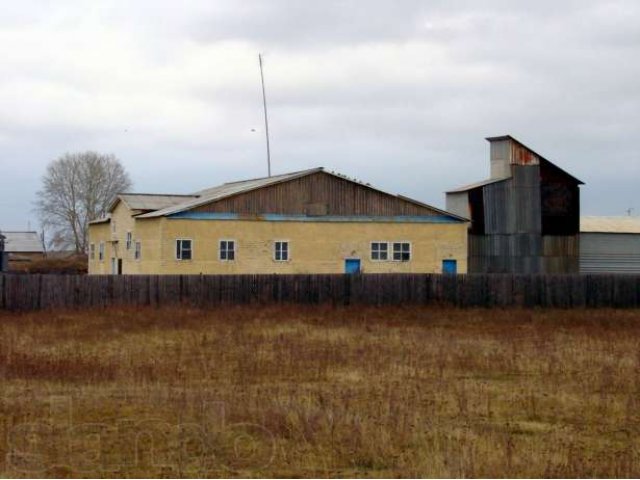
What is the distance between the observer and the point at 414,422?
12.8 metres

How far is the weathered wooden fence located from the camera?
3195 cm

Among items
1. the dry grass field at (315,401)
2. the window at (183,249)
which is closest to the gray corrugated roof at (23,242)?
the window at (183,249)

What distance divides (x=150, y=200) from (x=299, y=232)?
9.45 m

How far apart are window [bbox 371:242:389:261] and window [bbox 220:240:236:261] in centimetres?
614

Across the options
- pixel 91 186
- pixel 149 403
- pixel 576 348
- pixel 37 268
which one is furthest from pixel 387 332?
pixel 91 186

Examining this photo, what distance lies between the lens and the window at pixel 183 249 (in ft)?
125

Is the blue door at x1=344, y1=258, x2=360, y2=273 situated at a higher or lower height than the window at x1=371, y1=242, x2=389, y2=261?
lower

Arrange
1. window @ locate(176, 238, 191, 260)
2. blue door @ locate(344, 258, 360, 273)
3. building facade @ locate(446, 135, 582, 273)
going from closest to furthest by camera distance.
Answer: window @ locate(176, 238, 191, 260)
blue door @ locate(344, 258, 360, 273)
building facade @ locate(446, 135, 582, 273)

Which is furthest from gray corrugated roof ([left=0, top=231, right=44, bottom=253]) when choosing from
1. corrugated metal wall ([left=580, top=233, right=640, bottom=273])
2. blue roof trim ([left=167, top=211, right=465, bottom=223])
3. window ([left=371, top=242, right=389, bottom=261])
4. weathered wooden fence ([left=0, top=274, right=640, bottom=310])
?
weathered wooden fence ([left=0, top=274, right=640, bottom=310])

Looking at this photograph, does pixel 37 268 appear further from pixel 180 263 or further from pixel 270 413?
pixel 270 413

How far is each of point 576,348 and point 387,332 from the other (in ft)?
18.1

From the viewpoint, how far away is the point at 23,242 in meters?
99.1

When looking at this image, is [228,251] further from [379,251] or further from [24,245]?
[24,245]

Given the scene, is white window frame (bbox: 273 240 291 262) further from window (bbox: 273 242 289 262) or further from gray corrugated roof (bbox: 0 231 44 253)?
gray corrugated roof (bbox: 0 231 44 253)
